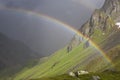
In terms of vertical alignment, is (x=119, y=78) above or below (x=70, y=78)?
below

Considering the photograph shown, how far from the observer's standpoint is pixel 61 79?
7766 inches

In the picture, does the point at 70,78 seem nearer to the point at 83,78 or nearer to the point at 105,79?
the point at 83,78

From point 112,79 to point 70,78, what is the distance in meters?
28.3

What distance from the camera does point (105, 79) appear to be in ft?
632

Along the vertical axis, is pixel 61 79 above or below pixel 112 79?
above

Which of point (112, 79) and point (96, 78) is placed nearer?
point (96, 78)

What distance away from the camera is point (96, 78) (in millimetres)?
185375

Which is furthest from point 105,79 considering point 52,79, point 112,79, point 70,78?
point 52,79

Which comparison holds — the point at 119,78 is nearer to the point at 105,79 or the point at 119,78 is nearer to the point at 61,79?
the point at 105,79

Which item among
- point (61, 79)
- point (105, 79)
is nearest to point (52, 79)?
point (61, 79)

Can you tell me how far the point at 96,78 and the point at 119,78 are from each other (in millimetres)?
21294

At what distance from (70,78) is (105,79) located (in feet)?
77.0

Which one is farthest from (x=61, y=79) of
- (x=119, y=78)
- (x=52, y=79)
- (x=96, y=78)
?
(x=119, y=78)

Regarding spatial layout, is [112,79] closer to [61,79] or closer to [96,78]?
[96,78]
